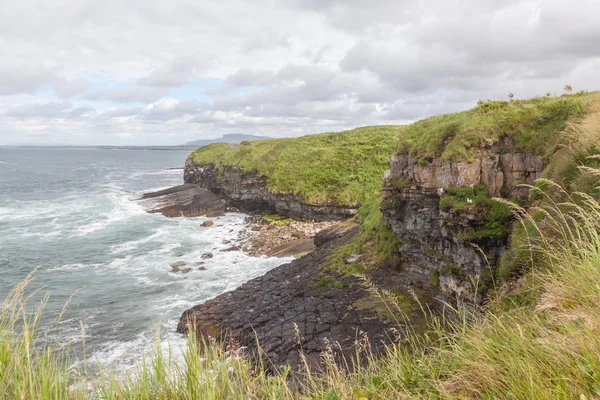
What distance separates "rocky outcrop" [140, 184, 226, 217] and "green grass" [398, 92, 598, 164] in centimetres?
3986

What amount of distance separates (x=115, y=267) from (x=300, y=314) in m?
21.4

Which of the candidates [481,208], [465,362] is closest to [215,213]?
[481,208]

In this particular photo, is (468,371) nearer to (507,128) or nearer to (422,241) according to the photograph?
(507,128)

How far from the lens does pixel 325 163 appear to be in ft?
177

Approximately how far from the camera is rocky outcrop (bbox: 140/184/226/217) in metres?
52.3

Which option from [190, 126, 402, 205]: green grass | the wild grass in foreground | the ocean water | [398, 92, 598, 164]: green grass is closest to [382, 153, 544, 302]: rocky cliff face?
[398, 92, 598, 164]: green grass

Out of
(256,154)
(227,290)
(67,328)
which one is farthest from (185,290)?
(256,154)

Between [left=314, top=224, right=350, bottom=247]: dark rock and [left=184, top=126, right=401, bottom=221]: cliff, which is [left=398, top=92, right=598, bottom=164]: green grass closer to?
[left=314, top=224, right=350, bottom=247]: dark rock

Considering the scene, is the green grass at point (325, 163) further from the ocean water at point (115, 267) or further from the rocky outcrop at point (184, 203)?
the ocean water at point (115, 267)

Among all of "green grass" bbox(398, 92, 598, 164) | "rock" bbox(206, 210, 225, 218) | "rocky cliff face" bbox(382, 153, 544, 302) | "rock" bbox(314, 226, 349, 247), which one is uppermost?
"green grass" bbox(398, 92, 598, 164)

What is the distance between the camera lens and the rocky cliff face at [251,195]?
44438 millimetres

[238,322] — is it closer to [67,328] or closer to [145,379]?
[67,328]

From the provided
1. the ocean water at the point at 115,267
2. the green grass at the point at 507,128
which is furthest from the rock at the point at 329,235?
the green grass at the point at 507,128

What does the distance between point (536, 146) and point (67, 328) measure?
27.1 metres
